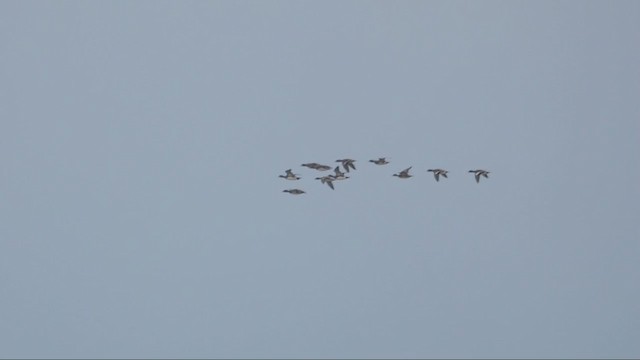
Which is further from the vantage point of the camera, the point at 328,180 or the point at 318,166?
the point at 328,180

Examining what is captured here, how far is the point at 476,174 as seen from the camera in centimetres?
14350

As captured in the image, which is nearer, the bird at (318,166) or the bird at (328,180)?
the bird at (318,166)

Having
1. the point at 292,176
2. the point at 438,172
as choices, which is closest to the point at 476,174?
the point at 438,172

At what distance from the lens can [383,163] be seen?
14038cm

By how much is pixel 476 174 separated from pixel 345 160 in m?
9.80

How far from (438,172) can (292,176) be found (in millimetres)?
10345

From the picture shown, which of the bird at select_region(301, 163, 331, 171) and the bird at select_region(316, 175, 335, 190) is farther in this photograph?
the bird at select_region(316, 175, 335, 190)

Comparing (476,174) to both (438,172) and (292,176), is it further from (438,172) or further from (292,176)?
(292,176)

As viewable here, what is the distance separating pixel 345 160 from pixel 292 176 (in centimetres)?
648

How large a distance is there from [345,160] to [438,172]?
23.5 ft

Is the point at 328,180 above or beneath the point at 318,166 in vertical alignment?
beneath

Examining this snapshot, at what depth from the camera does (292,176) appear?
145 meters

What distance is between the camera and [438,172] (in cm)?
14300
